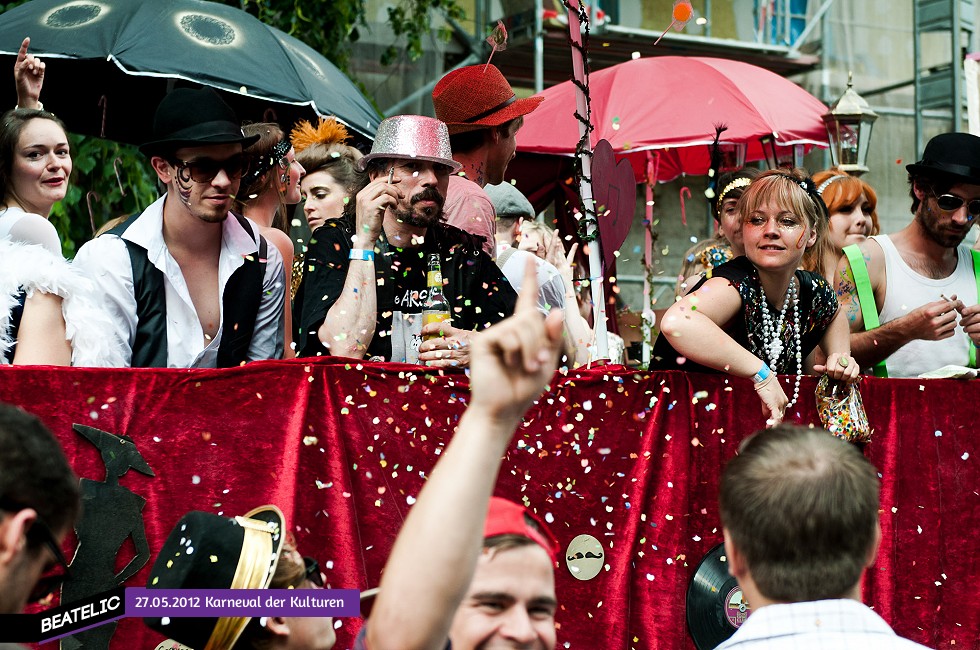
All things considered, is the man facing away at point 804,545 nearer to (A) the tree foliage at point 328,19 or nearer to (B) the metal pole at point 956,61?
(A) the tree foliage at point 328,19

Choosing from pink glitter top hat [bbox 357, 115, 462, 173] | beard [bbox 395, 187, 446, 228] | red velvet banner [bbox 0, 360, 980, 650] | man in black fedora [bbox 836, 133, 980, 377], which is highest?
pink glitter top hat [bbox 357, 115, 462, 173]

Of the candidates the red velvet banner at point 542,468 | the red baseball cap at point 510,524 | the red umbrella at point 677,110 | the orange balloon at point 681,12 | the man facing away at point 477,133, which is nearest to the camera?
the red baseball cap at point 510,524

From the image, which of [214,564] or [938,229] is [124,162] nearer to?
[938,229]

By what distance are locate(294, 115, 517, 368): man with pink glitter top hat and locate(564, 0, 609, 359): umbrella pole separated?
12.0 inches

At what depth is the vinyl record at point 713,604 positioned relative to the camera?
3.94m

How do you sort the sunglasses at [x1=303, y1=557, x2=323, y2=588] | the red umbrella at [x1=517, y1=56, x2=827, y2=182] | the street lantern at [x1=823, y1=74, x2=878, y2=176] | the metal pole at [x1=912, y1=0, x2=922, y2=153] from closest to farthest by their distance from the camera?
the sunglasses at [x1=303, y1=557, x2=323, y2=588], the red umbrella at [x1=517, y1=56, x2=827, y2=182], the street lantern at [x1=823, y1=74, x2=878, y2=176], the metal pole at [x1=912, y1=0, x2=922, y2=153]

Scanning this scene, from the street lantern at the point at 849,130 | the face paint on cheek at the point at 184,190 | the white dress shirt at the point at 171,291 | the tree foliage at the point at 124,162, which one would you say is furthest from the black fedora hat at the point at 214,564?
the street lantern at the point at 849,130

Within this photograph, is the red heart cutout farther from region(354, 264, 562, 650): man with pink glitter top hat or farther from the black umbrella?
region(354, 264, 562, 650): man with pink glitter top hat

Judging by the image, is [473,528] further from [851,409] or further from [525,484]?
[851,409]

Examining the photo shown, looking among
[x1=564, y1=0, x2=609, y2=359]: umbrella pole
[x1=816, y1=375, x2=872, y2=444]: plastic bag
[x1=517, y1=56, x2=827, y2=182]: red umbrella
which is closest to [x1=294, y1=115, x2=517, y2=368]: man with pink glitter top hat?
[x1=564, y1=0, x2=609, y2=359]: umbrella pole

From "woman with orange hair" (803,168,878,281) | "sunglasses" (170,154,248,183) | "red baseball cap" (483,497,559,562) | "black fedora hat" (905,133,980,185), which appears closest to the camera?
"red baseball cap" (483,497,559,562)

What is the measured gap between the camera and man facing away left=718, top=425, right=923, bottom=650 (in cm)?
222

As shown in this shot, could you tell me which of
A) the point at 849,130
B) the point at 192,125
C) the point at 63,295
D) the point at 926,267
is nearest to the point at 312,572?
the point at 63,295

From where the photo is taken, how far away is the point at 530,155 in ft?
30.1
